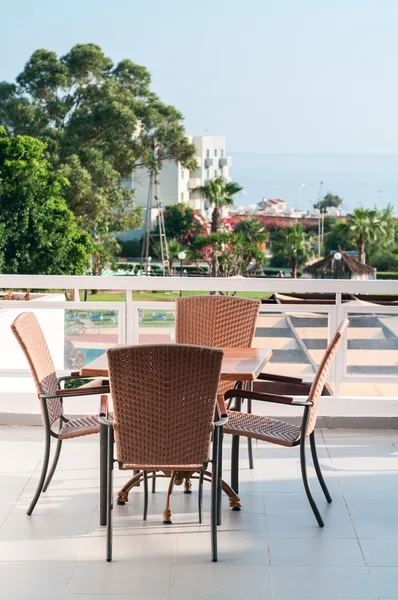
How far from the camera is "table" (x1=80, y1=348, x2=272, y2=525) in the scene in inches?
145

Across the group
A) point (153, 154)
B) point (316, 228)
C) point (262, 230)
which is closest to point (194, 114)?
point (316, 228)

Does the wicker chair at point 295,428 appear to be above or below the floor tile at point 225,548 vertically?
above

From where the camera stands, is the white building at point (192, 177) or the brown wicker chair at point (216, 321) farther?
the white building at point (192, 177)

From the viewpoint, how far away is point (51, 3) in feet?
238

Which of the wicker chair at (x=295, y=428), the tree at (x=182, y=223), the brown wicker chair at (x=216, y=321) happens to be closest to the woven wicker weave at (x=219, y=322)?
the brown wicker chair at (x=216, y=321)

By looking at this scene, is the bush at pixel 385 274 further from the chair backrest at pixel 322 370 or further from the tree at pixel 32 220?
the chair backrest at pixel 322 370

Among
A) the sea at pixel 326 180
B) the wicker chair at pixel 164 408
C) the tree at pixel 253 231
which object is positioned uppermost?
the sea at pixel 326 180

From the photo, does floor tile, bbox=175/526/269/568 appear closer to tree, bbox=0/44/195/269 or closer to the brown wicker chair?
the brown wicker chair

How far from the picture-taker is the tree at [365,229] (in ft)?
202

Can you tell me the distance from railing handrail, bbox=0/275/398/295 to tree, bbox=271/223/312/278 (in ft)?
175

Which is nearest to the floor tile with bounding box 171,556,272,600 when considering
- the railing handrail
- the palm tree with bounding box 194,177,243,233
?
the railing handrail

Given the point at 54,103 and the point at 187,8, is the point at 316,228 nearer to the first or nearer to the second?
the point at 187,8

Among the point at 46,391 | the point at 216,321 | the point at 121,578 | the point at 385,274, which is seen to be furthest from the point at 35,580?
the point at 385,274

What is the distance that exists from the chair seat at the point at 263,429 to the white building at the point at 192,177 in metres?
54.4
